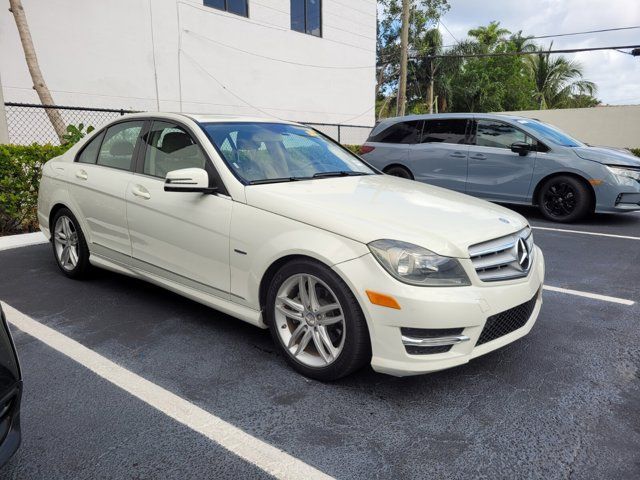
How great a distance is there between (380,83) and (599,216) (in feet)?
102

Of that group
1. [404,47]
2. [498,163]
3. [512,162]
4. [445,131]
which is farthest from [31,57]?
[404,47]

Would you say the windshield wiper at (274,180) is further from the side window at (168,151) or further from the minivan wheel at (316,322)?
the minivan wheel at (316,322)

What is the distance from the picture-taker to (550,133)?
808cm

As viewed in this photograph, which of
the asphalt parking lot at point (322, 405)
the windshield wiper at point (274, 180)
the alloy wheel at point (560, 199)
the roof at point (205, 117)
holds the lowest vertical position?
the asphalt parking lot at point (322, 405)

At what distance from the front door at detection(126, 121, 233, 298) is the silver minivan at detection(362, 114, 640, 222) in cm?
579

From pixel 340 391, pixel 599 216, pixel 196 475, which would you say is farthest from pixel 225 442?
pixel 599 216

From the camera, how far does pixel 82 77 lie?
40.3 feet

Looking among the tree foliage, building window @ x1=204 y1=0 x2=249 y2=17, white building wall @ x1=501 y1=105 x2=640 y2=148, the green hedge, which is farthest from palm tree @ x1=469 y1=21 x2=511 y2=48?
the green hedge

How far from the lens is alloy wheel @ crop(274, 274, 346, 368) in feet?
9.31

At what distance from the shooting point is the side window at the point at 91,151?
4.50m

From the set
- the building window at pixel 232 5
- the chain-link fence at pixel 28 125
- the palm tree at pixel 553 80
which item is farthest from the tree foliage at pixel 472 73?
the chain-link fence at pixel 28 125

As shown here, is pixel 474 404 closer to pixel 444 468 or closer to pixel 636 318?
pixel 444 468

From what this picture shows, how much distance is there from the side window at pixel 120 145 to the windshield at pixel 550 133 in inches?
242

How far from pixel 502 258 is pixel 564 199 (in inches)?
219
